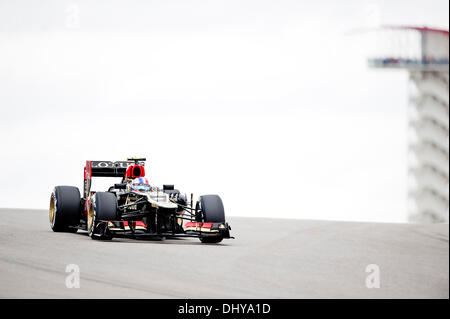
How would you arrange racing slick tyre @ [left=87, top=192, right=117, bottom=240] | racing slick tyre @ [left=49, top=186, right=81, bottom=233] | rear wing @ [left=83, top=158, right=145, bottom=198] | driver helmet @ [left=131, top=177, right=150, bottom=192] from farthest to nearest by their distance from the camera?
rear wing @ [left=83, top=158, right=145, bottom=198] < racing slick tyre @ [left=49, top=186, right=81, bottom=233] < driver helmet @ [left=131, top=177, right=150, bottom=192] < racing slick tyre @ [left=87, top=192, right=117, bottom=240]

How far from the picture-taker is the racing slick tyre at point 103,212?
72.8ft

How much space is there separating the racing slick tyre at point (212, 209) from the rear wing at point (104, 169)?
385 centimetres

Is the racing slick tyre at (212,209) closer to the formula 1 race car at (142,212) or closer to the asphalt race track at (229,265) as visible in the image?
the formula 1 race car at (142,212)

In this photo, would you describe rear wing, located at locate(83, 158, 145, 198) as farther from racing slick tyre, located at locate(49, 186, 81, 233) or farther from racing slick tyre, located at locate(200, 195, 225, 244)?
racing slick tyre, located at locate(200, 195, 225, 244)

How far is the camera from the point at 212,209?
74.8 feet

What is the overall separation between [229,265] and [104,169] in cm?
907

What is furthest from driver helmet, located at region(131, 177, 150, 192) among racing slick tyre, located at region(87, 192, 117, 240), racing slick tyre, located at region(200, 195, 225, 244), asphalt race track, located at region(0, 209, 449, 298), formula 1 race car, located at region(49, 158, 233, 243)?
racing slick tyre, located at region(200, 195, 225, 244)

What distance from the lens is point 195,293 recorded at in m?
15.0

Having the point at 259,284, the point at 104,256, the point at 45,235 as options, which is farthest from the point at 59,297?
the point at 45,235

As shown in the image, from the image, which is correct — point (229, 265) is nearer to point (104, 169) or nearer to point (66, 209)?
point (66, 209)

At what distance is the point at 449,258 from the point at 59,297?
1183 cm

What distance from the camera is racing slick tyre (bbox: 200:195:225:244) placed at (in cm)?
2273

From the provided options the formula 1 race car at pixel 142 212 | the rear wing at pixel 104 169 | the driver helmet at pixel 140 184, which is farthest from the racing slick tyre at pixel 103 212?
the rear wing at pixel 104 169
